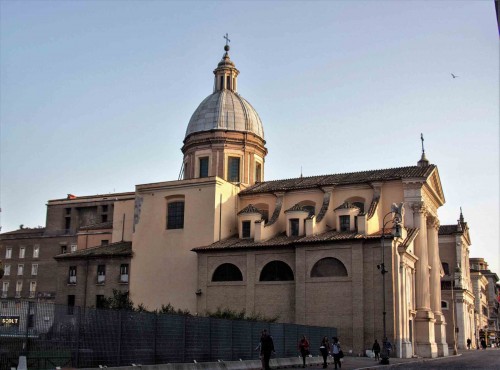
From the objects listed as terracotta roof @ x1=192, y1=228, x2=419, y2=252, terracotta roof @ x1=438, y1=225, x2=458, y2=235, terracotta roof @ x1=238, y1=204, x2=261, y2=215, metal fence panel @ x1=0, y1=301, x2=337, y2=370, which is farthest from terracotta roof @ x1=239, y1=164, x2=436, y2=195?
terracotta roof @ x1=438, y1=225, x2=458, y2=235

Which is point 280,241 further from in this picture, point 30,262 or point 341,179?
point 30,262

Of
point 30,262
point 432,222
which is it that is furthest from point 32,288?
point 432,222

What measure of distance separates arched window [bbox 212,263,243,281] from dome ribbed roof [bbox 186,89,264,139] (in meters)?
14.3

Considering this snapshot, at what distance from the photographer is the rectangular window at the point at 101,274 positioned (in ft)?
171

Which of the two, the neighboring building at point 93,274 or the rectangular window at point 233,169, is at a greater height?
the rectangular window at point 233,169

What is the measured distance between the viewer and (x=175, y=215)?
51344 mm

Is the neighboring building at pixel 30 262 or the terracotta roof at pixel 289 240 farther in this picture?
the neighboring building at pixel 30 262

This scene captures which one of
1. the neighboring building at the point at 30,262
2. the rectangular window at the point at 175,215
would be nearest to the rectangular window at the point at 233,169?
the rectangular window at the point at 175,215

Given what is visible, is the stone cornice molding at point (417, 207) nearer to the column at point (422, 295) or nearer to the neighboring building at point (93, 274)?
the column at point (422, 295)

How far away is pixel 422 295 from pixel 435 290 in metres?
5.05

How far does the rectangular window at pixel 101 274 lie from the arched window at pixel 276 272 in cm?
1448

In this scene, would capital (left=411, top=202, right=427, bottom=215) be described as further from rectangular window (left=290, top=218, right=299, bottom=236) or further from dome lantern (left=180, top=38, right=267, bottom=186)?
dome lantern (left=180, top=38, right=267, bottom=186)

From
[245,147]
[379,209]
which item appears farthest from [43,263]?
[379,209]

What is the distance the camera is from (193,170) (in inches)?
2199
